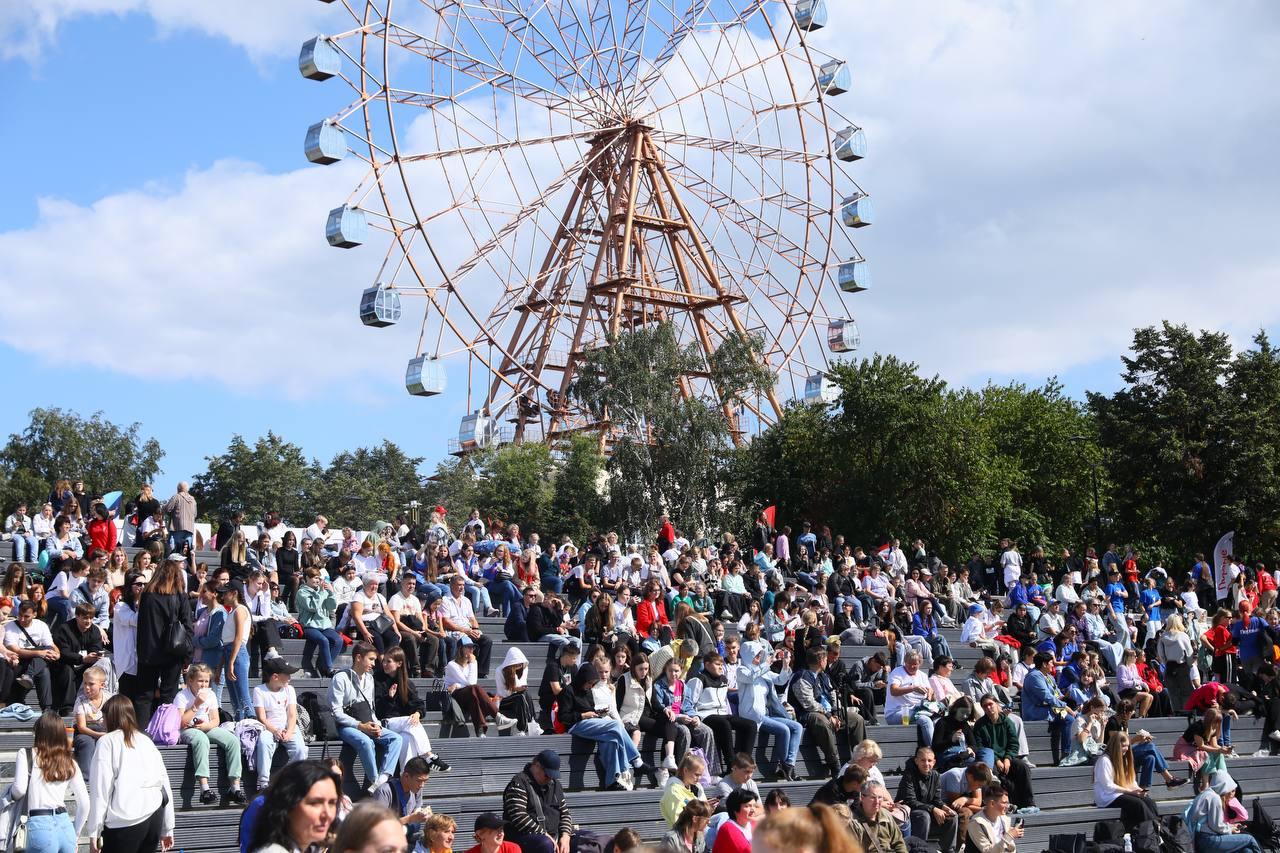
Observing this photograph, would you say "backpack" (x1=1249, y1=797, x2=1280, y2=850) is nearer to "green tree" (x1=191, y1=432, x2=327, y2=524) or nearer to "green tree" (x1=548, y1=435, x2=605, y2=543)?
"green tree" (x1=548, y1=435, x2=605, y2=543)

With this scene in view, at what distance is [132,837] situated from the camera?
8531mm

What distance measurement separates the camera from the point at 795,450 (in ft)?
165

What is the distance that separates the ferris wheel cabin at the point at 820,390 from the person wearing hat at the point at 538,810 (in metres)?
36.0

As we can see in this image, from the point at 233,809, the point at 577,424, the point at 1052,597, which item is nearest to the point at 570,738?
the point at 233,809

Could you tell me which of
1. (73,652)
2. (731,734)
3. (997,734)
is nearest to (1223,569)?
(997,734)

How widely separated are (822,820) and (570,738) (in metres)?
10.3

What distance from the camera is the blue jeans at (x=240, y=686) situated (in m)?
12.8

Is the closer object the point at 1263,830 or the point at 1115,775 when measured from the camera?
the point at 1263,830

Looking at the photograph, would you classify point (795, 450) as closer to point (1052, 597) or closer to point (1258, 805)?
point (1052, 597)

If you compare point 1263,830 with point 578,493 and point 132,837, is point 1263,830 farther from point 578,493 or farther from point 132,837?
point 578,493

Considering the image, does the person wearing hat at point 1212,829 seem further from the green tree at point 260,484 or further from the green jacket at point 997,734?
the green tree at point 260,484

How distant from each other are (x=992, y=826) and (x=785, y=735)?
10.7ft

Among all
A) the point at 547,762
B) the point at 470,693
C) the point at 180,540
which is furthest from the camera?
the point at 180,540

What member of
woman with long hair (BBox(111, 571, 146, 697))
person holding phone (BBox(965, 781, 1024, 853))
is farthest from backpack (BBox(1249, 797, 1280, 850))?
woman with long hair (BBox(111, 571, 146, 697))
